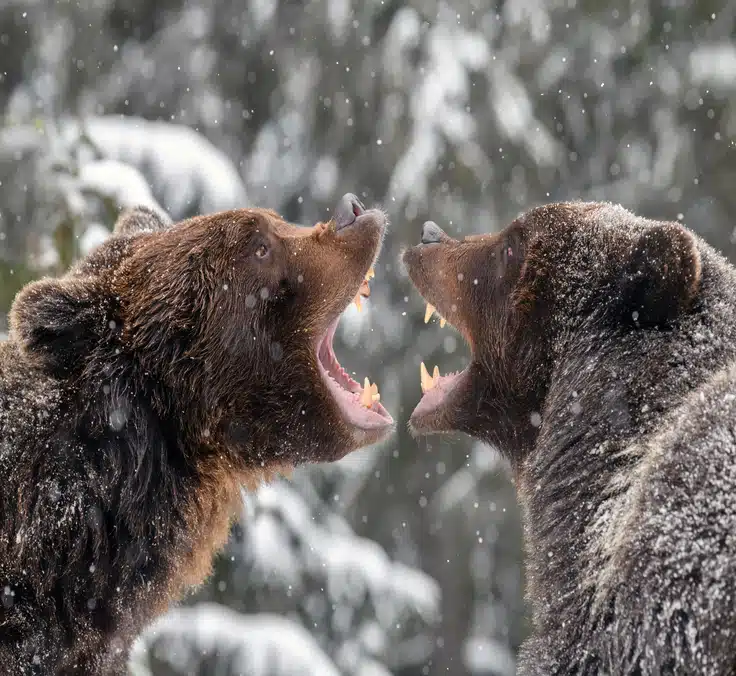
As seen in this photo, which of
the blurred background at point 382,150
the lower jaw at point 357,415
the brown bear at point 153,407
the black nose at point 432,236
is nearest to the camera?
the brown bear at point 153,407

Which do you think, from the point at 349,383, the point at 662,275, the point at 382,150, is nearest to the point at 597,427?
the point at 662,275

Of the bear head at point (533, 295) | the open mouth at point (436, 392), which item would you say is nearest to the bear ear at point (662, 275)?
the bear head at point (533, 295)

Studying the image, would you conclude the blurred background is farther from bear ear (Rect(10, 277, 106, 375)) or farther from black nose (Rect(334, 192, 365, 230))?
bear ear (Rect(10, 277, 106, 375))

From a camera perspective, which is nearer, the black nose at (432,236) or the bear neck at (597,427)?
the bear neck at (597,427)

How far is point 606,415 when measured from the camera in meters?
2.97

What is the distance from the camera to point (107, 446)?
321 cm

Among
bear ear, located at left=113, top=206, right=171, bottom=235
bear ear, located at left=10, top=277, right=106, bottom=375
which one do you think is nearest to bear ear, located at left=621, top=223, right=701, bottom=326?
bear ear, located at left=10, top=277, right=106, bottom=375

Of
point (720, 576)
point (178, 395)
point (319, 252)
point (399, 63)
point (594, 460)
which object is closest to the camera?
point (720, 576)

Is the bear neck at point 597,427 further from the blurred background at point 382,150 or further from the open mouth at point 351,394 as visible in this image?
the blurred background at point 382,150

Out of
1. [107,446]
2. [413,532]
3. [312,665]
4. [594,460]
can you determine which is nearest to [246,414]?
[107,446]

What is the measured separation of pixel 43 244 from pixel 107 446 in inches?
87.6

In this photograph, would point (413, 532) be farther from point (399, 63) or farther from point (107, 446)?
point (107, 446)

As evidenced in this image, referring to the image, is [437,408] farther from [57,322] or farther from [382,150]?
[382,150]

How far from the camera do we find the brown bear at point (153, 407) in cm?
306
